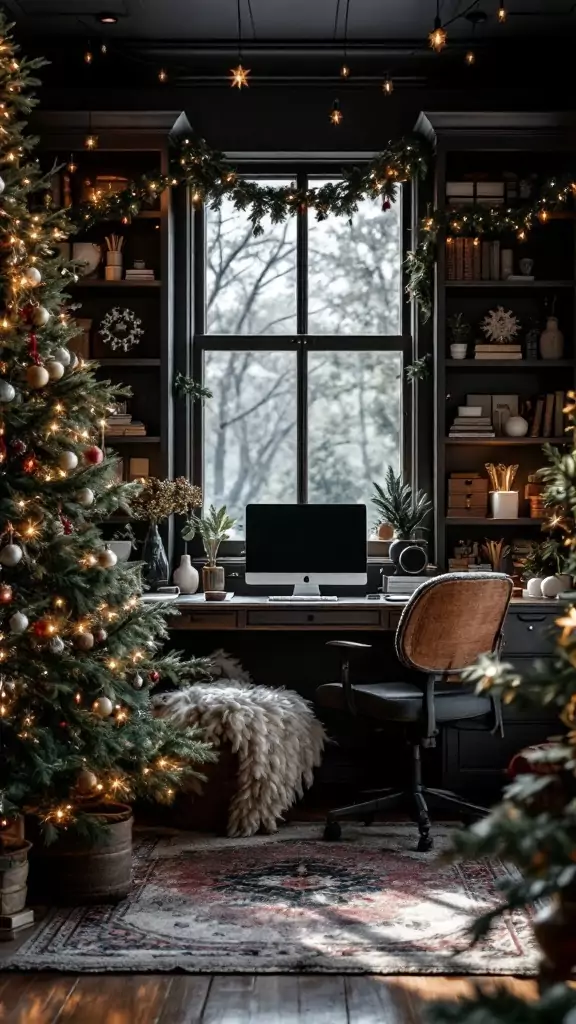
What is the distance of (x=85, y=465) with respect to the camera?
3.94 meters

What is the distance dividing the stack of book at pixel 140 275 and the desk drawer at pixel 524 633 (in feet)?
7.08

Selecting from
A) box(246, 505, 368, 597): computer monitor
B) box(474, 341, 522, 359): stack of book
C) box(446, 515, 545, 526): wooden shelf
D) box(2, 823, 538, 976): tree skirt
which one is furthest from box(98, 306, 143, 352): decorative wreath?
box(2, 823, 538, 976): tree skirt

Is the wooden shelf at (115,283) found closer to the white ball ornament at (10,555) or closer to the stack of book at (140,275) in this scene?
the stack of book at (140,275)

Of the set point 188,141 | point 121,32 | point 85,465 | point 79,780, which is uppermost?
point 121,32

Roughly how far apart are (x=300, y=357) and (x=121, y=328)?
33.2 inches

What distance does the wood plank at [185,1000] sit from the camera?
2.83 m

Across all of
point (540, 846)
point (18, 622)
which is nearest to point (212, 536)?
point (18, 622)

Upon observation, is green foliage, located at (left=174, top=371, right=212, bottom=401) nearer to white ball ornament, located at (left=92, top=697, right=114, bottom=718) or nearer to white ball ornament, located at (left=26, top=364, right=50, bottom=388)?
white ball ornament, located at (left=26, top=364, right=50, bottom=388)

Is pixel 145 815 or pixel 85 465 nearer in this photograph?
pixel 85 465

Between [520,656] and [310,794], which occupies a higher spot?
[520,656]

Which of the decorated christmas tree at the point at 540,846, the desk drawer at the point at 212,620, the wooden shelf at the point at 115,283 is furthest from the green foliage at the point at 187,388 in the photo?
the decorated christmas tree at the point at 540,846

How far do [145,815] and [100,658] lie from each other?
112 centimetres

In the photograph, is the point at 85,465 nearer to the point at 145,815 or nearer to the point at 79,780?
the point at 79,780

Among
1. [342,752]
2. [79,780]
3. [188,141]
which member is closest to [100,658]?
[79,780]
